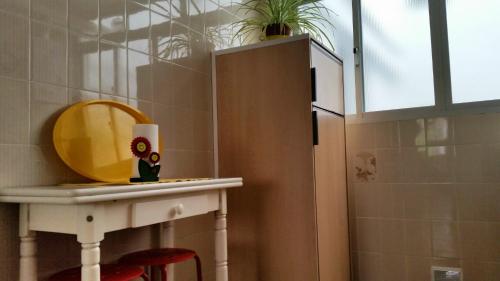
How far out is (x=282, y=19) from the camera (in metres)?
2.12

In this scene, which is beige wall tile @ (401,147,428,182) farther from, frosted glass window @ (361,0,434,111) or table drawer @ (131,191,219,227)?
table drawer @ (131,191,219,227)

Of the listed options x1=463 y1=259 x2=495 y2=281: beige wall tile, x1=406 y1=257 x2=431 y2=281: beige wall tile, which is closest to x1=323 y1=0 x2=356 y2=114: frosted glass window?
x1=406 y1=257 x2=431 y2=281: beige wall tile

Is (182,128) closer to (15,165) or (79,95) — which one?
(79,95)

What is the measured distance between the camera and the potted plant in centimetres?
210

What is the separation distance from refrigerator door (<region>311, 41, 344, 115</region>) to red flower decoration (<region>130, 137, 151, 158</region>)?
0.91 metres

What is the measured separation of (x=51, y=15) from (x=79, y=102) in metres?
0.31

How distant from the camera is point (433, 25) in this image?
2.30 meters

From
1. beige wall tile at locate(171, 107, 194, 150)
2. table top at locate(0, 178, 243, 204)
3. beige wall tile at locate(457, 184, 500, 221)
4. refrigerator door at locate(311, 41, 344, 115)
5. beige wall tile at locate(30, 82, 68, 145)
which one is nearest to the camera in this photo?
table top at locate(0, 178, 243, 204)

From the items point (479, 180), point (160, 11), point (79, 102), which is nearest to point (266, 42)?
point (160, 11)

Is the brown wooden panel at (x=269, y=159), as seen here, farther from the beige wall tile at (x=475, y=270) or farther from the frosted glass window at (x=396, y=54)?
the beige wall tile at (x=475, y=270)

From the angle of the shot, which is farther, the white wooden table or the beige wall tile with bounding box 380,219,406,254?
the beige wall tile with bounding box 380,219,406,254

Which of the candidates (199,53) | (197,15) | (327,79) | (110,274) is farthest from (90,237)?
(327,79)

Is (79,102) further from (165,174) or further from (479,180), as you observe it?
(479,180)

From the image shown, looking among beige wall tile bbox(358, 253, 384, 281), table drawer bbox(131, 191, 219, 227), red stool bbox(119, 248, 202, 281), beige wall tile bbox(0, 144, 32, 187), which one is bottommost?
beige wall tile bbox(358, 253, 384, 281)
